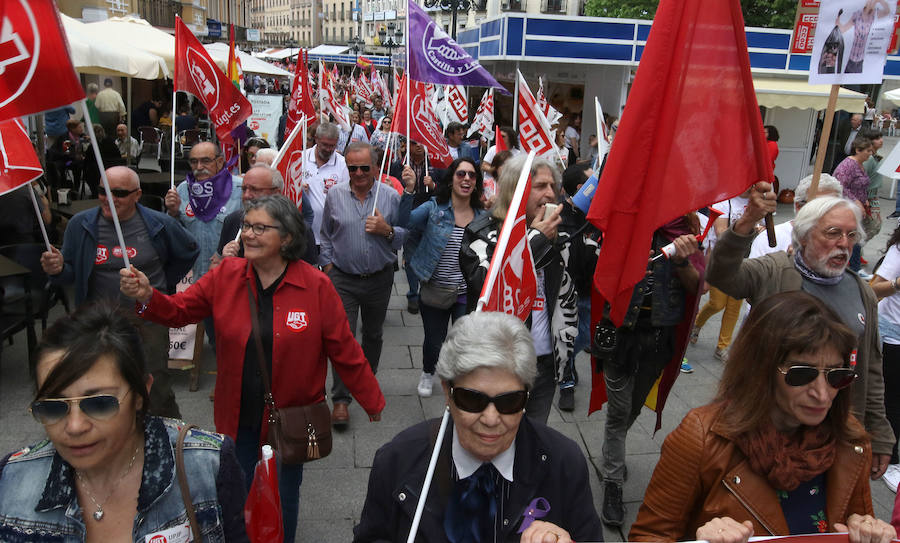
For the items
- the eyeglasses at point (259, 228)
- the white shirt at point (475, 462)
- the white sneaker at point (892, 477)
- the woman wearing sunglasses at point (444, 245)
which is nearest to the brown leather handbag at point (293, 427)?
the eyeglasses at point (259, 228)

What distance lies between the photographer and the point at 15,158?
3.74 metres

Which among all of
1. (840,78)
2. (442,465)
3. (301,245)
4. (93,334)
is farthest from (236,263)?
(840,78)

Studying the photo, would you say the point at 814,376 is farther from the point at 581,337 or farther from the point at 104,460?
the point at 581,337

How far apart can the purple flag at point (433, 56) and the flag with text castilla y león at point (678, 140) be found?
428 centimetres

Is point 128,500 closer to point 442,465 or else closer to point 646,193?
point 442,465

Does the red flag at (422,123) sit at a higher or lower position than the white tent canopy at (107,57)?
lower

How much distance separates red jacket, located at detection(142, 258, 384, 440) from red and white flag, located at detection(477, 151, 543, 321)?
3.02ft

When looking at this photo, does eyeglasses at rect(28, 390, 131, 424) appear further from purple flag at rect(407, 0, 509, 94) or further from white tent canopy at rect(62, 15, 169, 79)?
white tent canopy at rect(62, 15, 169, 79)

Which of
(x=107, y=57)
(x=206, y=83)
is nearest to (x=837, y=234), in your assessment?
(x=206, y=83)

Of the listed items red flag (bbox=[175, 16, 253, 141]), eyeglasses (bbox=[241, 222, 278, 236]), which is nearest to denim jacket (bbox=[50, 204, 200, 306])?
eyeglasses (bbox=[241, 222, 278, 236])

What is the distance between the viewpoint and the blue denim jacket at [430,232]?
5.36 meters

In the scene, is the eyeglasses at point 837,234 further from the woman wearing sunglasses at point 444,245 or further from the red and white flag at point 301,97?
the red and white flag at point 301,97

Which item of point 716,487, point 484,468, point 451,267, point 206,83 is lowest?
point 451,267

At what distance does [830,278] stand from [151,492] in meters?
2.84
